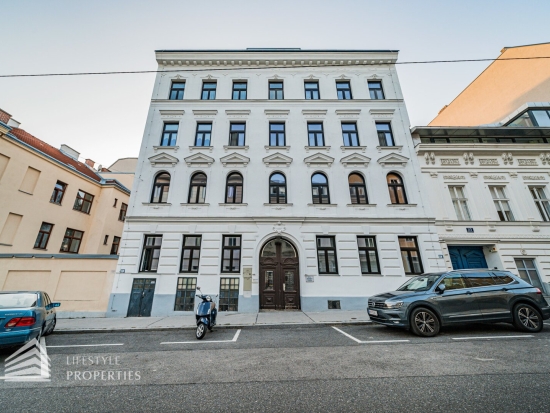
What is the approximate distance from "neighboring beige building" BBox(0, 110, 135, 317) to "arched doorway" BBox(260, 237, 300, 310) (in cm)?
770

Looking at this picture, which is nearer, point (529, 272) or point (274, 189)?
point (529, 272)

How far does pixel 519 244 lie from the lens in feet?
39.2

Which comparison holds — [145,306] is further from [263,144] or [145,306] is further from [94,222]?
[94,222]

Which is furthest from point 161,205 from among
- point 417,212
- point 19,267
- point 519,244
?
point 519,244

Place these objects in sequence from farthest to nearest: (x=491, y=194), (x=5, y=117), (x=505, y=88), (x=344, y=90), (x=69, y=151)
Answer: (x=69, y=151), (x=505, y=88), (x=5, y=117), (x=344, y=90), (x=491, y=194)

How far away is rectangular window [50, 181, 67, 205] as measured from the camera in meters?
16.8

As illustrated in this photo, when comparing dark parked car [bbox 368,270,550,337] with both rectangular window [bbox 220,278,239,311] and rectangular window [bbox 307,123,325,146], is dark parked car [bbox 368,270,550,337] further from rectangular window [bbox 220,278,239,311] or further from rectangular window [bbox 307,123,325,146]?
rectangular window [bbox 307,123,325,146]

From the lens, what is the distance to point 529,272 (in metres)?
11.6

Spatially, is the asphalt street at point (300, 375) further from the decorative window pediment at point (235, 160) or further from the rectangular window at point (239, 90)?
the rectangular window at point (239, 90)

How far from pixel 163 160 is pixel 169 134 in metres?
2.19

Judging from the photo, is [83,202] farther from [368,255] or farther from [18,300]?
[368,255]

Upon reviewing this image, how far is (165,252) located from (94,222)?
43.1 feet

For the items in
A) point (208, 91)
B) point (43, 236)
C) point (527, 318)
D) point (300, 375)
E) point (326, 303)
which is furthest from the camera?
point (43, 236)

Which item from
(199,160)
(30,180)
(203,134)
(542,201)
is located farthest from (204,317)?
(542,201)
